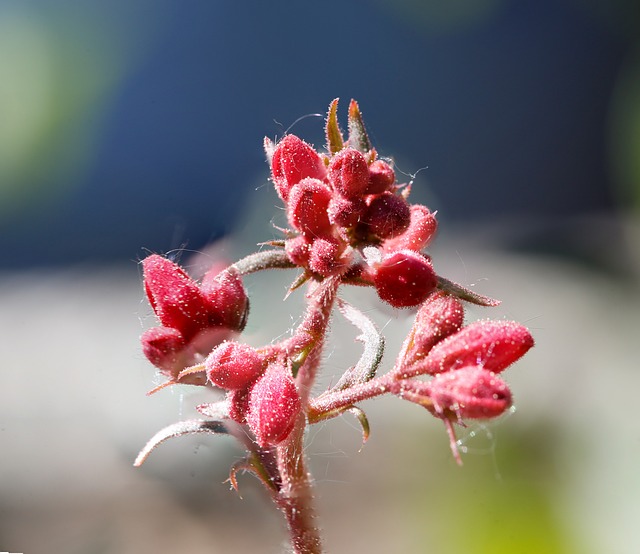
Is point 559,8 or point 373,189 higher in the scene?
point 559,8

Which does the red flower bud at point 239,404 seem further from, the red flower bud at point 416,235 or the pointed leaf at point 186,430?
the red flower bud at point 416,235

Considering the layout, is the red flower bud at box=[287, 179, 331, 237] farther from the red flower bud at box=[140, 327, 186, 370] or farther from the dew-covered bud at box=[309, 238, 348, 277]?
the red flower bud at box=[140, 327, 186, 370]

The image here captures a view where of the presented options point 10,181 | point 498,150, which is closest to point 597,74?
point 498,150

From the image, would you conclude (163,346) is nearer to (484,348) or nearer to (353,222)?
(353,222)

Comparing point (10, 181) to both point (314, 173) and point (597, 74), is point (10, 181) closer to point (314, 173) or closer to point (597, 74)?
point (314, 173)

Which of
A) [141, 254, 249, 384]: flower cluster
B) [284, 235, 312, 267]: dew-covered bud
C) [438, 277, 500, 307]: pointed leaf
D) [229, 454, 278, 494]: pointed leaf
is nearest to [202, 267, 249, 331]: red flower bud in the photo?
[141, 254, 249, 384]: flower cluster

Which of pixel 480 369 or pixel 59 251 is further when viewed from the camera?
pixel 59 251
